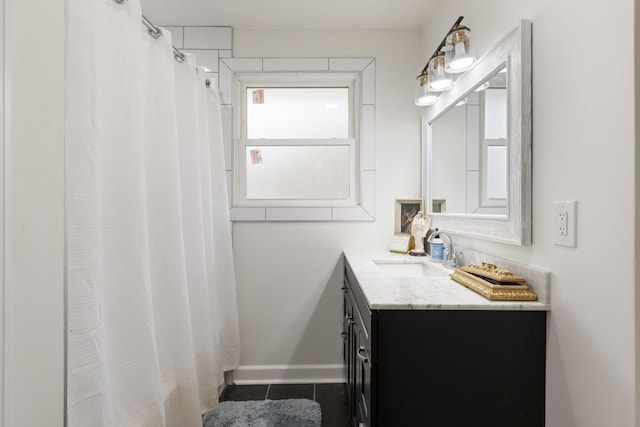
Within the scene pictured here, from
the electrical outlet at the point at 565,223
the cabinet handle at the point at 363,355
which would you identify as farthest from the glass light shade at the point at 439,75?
the cabinet handle at the point at 363,355

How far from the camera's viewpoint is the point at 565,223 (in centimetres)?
89

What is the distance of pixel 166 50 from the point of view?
1.30 m

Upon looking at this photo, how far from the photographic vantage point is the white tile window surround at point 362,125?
82.5 inches

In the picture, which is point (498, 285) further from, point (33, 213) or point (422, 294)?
point (33, 213)

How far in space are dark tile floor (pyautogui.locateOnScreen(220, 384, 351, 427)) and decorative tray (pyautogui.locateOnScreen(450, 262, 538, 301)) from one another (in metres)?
1.11

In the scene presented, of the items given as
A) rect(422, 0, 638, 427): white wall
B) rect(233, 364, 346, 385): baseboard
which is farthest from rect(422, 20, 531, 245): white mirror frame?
rect(233, 364, 346, 385): baseboard

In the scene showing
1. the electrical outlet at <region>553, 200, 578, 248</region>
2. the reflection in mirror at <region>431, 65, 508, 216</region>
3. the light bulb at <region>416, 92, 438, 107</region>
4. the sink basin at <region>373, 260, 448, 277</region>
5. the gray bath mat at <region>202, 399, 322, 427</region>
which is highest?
the light bulb at <region>416, 92, 438, 107</region>

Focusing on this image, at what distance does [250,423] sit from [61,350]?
3.87 ft

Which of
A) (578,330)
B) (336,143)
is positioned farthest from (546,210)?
(336,143)

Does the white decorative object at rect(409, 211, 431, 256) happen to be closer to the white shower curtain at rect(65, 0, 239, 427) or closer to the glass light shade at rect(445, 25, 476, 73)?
the glass light shade at rect(445, 25, 476, 73)

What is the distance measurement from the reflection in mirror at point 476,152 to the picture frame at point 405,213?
0.83 ft

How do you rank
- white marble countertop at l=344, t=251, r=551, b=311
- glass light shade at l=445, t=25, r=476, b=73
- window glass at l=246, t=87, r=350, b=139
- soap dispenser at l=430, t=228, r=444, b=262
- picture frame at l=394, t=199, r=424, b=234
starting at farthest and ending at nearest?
window glass at l=246, t=87, r=350, b=139 → picture frame at l=394, t=199, r=424, b=234 → soap dispenser at l=430, t=228, r=444, b=262 → glass light shade at l=445, t=25, r=476, b=73 → white marble countertop at l=344, t=251, r=551, b=311

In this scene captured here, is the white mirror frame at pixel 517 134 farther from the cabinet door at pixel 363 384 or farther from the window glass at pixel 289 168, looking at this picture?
the window glass at pixel 289 168

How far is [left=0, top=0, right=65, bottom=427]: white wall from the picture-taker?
2.22ft
